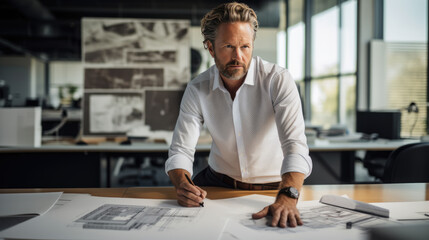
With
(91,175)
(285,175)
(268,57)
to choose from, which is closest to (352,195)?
(285,175)

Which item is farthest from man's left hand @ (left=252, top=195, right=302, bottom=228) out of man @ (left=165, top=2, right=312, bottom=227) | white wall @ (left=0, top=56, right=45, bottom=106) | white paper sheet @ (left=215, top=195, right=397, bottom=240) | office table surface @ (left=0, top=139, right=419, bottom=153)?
white wall @ (left=0, top=56, right=45, bottom=106)

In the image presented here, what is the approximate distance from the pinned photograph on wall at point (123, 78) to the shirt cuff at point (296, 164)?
2.99m

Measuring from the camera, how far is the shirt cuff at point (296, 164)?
1.36 metres

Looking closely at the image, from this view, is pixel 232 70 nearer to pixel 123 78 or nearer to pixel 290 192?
pixel 290 192

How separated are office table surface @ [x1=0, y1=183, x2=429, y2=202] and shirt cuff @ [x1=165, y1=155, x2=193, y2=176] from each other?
0.09 meters

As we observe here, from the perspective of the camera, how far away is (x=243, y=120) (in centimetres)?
166

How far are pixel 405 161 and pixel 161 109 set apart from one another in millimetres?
2794

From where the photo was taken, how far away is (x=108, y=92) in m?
4.17

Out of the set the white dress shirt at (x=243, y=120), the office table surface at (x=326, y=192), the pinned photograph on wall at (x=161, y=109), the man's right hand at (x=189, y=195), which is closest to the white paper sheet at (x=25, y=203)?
the office table surface at (x=326, y=192)

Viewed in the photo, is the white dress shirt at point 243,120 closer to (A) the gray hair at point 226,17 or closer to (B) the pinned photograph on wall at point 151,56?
(A) the gray hair at point 226,17

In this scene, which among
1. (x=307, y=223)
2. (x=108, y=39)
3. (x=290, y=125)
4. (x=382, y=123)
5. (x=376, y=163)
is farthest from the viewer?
(x=108, y=39)

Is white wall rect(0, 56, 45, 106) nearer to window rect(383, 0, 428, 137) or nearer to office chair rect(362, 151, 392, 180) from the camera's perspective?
window rect(383, 0, 428, 137)

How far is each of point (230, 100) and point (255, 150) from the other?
0.81ft

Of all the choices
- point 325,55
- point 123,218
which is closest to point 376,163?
point 123,218
